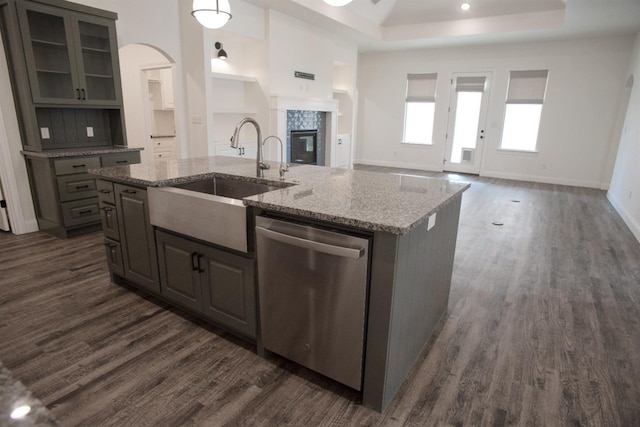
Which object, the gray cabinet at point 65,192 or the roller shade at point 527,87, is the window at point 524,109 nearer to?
the roller shade at point 527,87

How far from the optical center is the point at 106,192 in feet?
9.09

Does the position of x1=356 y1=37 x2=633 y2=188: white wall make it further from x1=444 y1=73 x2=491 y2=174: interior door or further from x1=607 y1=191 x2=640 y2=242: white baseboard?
x1=607 y1=191 x2=640 y2=242: white baseboard

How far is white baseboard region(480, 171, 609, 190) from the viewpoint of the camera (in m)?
7.51

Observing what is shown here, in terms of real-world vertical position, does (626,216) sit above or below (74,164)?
below

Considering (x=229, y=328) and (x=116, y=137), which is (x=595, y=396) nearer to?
(x=229, y=328)

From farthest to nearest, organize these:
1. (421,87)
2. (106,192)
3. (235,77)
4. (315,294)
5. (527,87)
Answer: (421,87) → (527,87) → (235,77) → (106,192) → (315,294)

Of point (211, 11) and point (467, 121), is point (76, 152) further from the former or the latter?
point (467, 121)

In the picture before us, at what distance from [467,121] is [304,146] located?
406 cm

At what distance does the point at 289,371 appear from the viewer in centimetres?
206

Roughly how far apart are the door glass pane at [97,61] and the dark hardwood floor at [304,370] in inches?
73.0

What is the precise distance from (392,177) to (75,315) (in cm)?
238

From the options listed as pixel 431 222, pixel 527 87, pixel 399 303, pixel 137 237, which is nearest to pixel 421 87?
pixel 527 87

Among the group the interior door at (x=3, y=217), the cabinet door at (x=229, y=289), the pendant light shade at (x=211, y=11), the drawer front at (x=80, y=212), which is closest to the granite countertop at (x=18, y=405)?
the cabinet door at (x=229, y=289)

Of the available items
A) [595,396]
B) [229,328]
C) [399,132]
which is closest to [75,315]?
[229,328]
